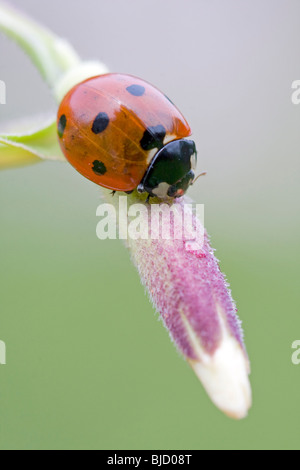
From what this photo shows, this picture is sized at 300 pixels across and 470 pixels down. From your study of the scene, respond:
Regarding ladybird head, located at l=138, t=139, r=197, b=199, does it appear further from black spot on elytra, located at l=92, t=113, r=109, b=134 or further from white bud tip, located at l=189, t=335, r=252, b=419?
white bud tip, located at l=189, t=335, r=252, b=419

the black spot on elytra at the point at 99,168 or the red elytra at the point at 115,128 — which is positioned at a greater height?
the red elytra at the point at 115,128

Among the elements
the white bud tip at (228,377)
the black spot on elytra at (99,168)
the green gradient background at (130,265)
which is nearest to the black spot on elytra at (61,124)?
the black spot on elytra at (99,168)

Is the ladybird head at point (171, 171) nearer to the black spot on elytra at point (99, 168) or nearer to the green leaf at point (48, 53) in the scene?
the black spot on elytra at point (99, 168)

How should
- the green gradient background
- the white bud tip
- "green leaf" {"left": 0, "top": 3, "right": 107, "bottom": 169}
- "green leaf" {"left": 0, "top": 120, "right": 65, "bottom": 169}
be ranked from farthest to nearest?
the green gradient background → "green leaf" {"left": 0, "top": 3, "right": 107, "bottom": 169} → "green leaf" {"left": 0, "top": 120, "right": 65, "bottom": 169} → the white bud tip

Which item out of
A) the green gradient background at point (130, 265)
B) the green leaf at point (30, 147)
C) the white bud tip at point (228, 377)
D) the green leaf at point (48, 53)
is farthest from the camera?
the green gradient background at point (130, 265)

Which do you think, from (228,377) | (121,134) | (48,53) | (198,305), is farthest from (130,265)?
(228,377)

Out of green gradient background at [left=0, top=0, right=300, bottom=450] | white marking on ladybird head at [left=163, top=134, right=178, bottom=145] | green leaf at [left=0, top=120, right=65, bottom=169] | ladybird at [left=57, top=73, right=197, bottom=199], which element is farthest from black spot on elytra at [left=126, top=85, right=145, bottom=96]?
green gradient background at [left=0, top=0, right=300, bottom=450]
